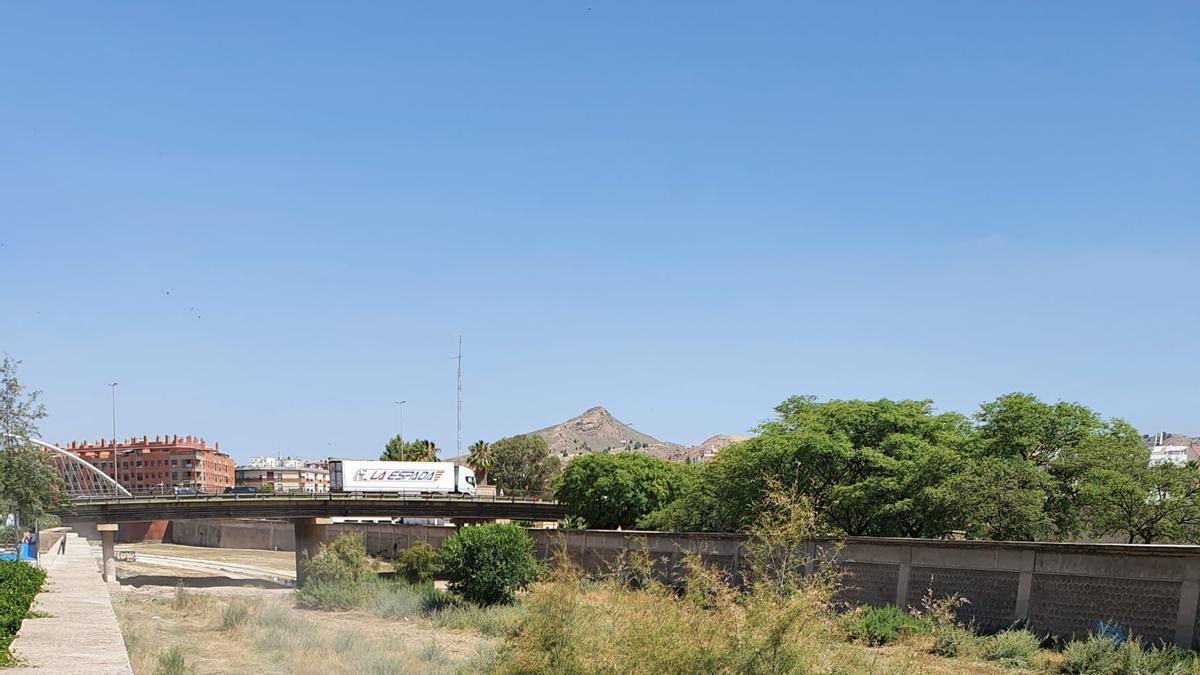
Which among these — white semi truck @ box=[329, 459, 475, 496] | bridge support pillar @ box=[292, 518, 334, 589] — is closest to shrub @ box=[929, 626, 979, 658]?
bridge support pillar @ box=[292, 518, 334, 589]

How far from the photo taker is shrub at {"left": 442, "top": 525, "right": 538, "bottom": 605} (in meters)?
49.9

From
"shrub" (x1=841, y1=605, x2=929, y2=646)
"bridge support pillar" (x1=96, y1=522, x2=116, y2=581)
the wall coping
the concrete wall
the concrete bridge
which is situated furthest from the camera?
the concrete bridge

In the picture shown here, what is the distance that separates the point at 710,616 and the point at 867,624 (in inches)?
704

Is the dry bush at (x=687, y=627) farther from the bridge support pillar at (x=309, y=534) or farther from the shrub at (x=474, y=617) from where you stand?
the bridge support pillar at (x=309, y=534)

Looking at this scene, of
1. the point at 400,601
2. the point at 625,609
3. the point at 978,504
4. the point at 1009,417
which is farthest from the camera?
the point at 400,601

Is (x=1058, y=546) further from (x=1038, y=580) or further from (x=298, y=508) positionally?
(x=298, y=508)

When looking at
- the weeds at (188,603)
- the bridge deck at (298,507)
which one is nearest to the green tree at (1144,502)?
the weeds at (188,603)

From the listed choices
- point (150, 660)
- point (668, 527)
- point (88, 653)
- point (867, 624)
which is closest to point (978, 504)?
point (867, 624)

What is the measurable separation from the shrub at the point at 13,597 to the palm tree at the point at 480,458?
4757 inches

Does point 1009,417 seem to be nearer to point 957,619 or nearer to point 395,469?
point 957,619

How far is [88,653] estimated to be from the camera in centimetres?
1884

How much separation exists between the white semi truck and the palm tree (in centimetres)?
5012

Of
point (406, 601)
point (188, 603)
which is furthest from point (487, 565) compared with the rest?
point (188, 603)

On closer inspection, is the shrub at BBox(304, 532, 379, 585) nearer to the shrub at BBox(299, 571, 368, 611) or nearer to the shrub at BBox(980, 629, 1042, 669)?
the shrub at BBox(299, 571, 368, 611)
